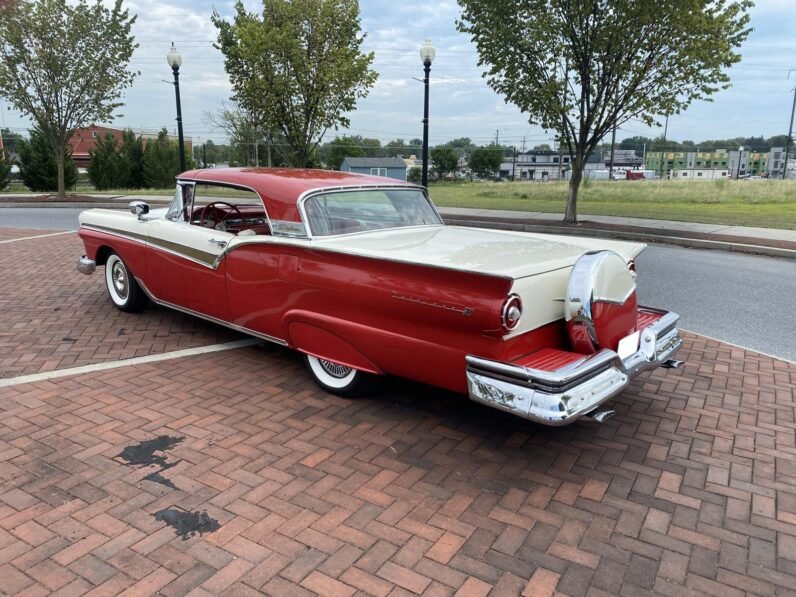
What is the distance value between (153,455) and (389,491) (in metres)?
1.33

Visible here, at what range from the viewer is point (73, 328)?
539 cm

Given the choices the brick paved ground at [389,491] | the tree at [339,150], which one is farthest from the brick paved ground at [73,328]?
the tree at [339,150]

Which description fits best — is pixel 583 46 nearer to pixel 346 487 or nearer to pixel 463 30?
pixel 463 30

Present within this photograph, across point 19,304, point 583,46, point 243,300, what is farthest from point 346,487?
point 583,46

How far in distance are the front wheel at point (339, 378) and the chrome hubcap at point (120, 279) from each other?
274 centimetres

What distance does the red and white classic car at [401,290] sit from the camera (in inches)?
114

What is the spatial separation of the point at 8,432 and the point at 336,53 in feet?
41.0

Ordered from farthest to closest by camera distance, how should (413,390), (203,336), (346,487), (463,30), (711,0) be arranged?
(463,30), (711,0), (203,336), (413,390), (346,487)

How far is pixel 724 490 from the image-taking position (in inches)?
115

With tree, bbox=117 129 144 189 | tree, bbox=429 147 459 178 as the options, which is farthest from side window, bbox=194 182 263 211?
tree, bbox=429 147 459 178

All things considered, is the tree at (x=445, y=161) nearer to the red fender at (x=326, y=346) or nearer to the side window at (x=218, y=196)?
the side window at (x=218, y=196)

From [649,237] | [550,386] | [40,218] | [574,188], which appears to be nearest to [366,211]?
[550,386]

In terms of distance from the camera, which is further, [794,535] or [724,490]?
[724,490]

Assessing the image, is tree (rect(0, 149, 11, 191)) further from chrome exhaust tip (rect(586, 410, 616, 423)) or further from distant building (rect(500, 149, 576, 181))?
distant building (rect(500, 149, 576, 181))
